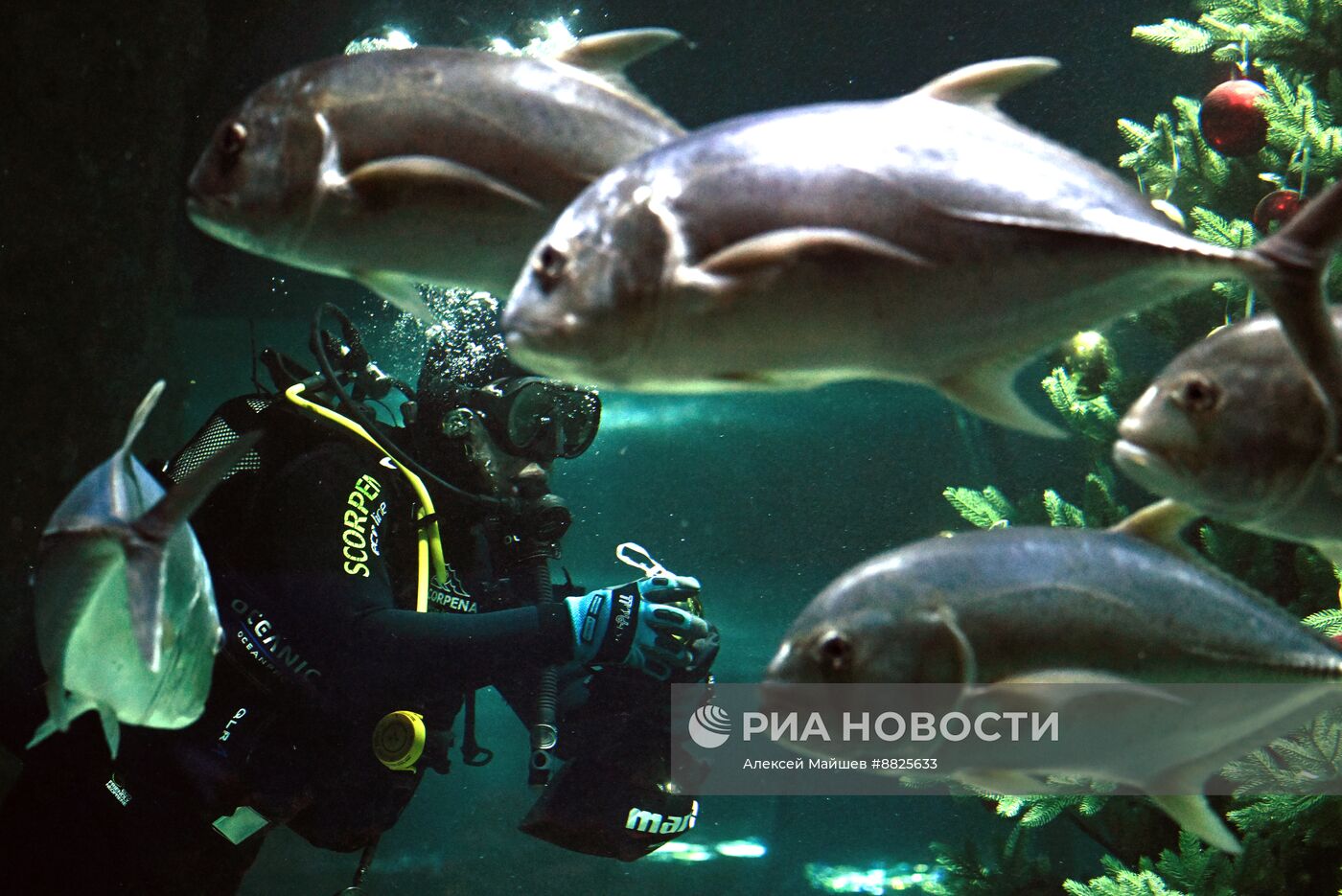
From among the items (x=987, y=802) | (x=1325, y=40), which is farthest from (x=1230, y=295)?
(x=987, y=802)

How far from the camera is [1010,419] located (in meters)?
1.01

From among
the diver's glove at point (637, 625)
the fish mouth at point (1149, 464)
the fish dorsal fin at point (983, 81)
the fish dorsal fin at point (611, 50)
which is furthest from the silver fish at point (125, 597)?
the diver's glove at point (637, 625)

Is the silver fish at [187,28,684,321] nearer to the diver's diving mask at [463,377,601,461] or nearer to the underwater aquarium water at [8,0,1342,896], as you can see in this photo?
the underwater aquarium water at [8,0,1342,896]

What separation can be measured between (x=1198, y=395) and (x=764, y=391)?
0.52 m

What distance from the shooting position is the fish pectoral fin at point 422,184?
0.92 m

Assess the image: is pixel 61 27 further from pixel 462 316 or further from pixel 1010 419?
pixel 1010 419

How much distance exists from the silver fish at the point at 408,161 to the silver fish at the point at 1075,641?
0.66 m

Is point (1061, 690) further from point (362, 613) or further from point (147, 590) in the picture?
point (362, 613)

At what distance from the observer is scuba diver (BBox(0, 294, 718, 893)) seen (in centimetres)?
319

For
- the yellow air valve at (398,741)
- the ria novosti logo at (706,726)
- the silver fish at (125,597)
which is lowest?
the ria novosti logo at (706,726)

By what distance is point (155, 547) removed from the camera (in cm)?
113

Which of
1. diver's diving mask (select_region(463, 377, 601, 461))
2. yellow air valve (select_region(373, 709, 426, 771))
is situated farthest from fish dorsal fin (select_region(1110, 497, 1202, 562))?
diver's diving mask (select_region(463, 377, 601, 461))

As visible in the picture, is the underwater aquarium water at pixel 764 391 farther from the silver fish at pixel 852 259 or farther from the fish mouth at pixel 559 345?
the fish mouth at pixel 559 345

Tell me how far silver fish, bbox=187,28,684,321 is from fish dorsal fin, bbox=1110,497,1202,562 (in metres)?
0.87
